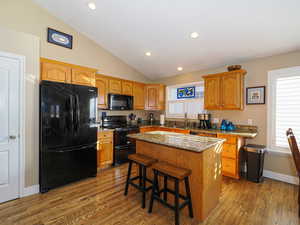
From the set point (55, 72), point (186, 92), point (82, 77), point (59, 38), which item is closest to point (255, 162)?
point (186, 92)

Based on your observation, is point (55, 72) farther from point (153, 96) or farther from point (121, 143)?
point (153, 96)

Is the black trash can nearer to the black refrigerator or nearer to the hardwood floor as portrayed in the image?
the hardwood floor

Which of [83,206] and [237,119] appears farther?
[237,119]

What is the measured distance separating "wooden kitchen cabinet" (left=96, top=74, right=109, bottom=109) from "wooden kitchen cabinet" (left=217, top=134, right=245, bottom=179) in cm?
294

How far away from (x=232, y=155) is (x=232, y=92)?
4.49ft

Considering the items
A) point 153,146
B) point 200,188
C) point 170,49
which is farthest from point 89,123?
point 170,49

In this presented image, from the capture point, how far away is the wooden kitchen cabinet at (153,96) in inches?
194

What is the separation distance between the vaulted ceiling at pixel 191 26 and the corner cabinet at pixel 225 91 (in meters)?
0.43

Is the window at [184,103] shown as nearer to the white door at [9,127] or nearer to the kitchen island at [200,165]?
the kitchen island at [200,165]

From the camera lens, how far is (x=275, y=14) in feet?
7.28

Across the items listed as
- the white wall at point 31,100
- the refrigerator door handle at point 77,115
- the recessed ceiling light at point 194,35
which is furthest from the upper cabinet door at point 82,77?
the recessed ceiling light at point 194,35

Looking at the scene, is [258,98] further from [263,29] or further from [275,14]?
[275,14]

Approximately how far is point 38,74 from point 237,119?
4200mm

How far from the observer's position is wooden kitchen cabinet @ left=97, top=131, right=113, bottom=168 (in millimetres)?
3402
